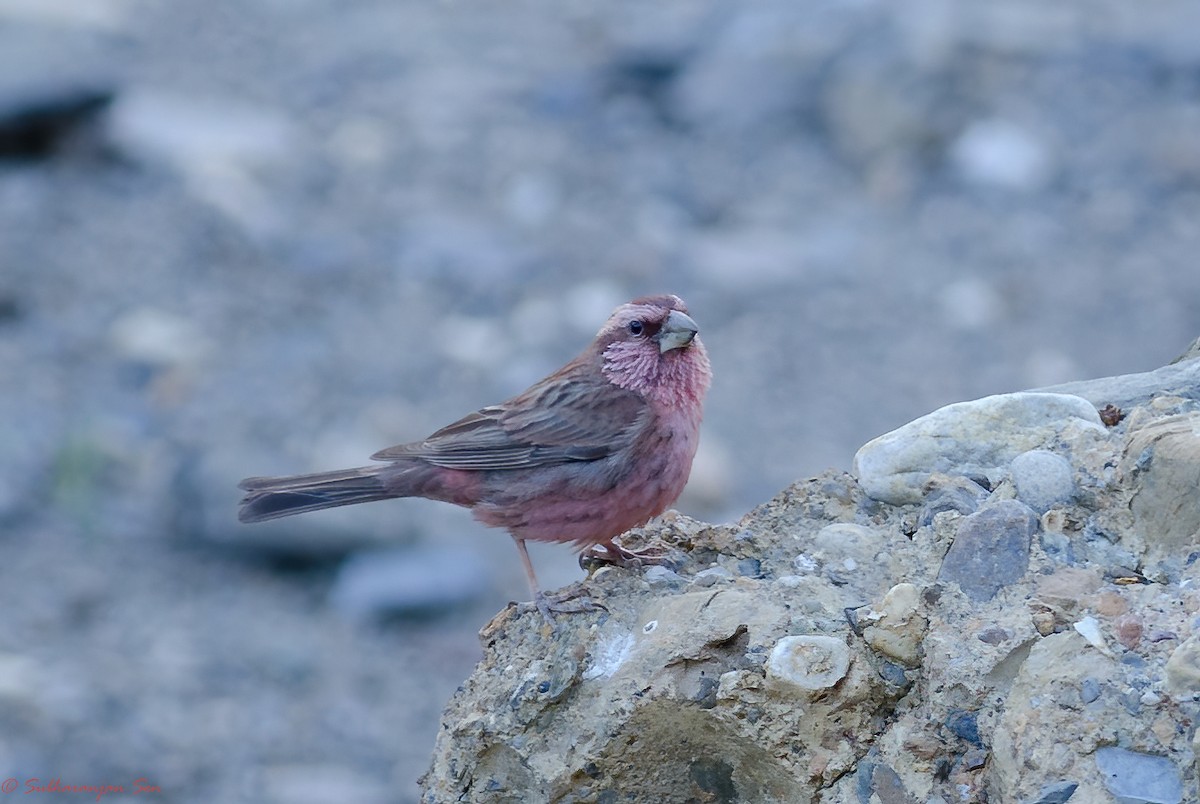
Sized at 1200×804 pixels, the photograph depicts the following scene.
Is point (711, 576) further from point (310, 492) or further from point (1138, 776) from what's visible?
point (310, 492)

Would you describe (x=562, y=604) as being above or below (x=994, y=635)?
above

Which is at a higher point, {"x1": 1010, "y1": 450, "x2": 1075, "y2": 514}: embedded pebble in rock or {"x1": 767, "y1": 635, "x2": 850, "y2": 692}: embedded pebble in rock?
{"x1": 1010, "y1": 450, "x2": 1075, "y2": 514}: embedded pebble in rock

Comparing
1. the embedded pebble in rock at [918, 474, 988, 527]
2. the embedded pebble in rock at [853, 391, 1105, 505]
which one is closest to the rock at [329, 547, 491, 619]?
the embedded pebble in rock at [853, 391, 1105, 505]

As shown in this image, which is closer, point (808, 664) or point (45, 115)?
point (808, 664)

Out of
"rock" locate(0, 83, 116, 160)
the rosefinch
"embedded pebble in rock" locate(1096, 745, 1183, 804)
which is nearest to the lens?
"embedded pebble in rock" locate(1096, 745, 1183, 804)

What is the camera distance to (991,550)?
331 centimetres

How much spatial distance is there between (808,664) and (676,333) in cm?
176

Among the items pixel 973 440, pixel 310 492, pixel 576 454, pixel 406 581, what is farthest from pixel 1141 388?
pixel 406 581

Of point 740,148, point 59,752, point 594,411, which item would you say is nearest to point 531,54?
point 740,148

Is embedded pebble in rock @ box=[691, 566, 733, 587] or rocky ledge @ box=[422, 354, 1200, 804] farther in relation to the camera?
embedded pebble in rock @ box=[691, 566, 733, 587]

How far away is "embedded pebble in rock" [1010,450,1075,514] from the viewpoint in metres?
3.43

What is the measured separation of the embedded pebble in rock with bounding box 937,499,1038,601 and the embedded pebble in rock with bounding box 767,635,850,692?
0.29 meters

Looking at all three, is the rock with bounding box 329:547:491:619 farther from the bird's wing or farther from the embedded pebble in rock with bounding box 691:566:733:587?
the embedded pebble in rock with bounding box 691:566:733:587

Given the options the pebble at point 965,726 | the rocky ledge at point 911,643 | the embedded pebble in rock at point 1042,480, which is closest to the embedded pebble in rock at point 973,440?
the rocky ledge at point 911,643
